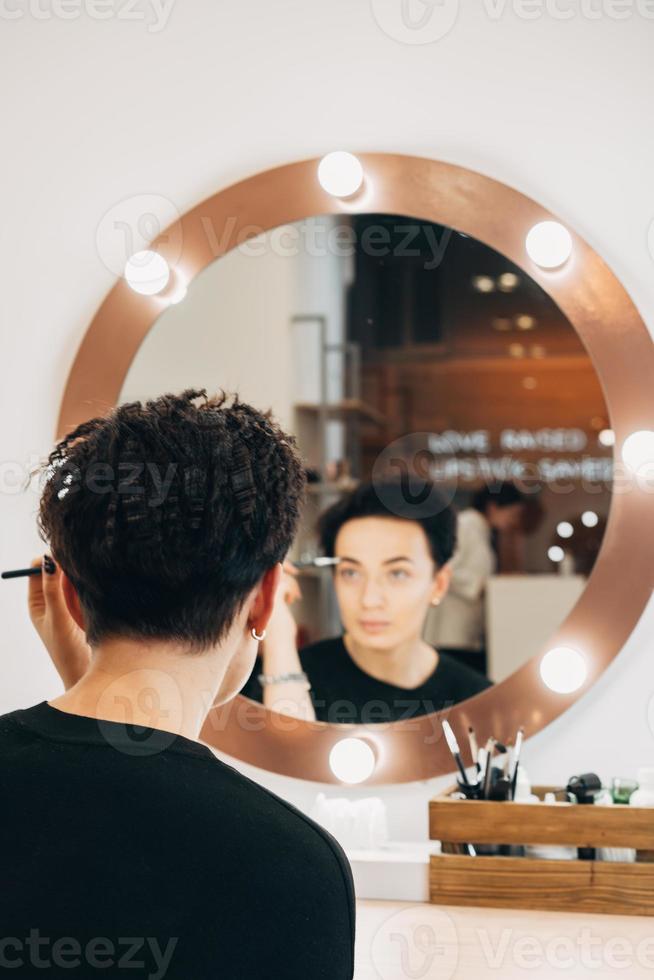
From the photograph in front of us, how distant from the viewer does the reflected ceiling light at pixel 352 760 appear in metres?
1.40

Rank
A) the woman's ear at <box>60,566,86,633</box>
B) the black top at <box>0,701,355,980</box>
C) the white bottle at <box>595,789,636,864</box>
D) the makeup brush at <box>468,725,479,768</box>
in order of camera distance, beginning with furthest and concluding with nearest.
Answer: the makeup brush at <box>468,725,479,768</box> → the white bottle at <box>595,789,636,864</box> → the woman's ear at <box>60,566,86,633</box> → the black top at <box>0,701,355,980</box>

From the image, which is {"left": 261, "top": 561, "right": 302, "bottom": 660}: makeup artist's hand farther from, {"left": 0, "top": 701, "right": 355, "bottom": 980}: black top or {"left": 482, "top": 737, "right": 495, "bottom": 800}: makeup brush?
{"left": 0, "top": 701, "right": 355, "bottom": 980}: black top

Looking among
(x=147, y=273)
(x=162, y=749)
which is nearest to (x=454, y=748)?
(x=162, y=749)

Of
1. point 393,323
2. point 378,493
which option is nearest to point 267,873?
point 378,493

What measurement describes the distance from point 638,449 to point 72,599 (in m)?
0.78

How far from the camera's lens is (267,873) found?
71 cm

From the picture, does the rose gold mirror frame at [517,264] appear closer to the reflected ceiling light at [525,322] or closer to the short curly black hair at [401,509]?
the reflected ceiling light at [525,322]

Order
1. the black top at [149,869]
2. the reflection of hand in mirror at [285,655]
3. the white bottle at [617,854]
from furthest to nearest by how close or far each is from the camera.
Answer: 1. the reflection of hand in mirror at [285,655]
2. the white bottle at [617,854]
3. the black top at [149,869]

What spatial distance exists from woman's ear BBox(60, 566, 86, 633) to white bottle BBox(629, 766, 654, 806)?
713mm

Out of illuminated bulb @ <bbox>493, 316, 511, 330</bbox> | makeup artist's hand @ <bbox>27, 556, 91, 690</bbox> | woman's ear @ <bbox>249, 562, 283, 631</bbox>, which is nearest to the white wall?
illuminated bulb @ <bbox>493, 316, 511, 330</bbox>

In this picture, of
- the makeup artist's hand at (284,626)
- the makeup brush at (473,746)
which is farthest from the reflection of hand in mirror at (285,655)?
the makeup brush at (473,746)

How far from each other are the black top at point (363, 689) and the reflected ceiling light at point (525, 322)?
1.42 ft

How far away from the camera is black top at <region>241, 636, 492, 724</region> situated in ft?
4.58

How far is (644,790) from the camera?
1260mm
